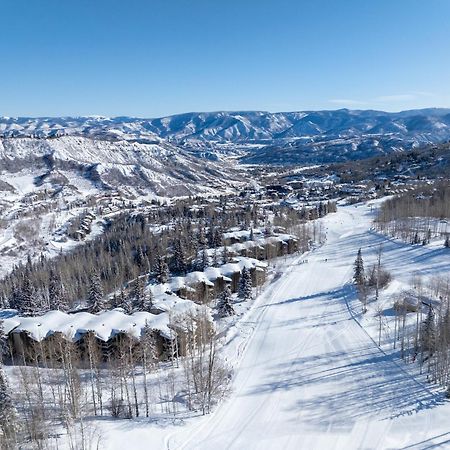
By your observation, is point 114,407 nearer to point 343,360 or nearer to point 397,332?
point 343,360

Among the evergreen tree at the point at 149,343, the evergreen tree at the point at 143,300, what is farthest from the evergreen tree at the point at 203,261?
the evergreen tree at the point at 149,343

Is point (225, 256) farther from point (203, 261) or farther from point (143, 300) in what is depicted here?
point (143, 300)

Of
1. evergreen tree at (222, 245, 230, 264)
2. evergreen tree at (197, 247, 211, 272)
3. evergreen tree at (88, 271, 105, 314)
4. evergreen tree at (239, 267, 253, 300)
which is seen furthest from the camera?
evergreen tree at (222, 245, 230, 264)

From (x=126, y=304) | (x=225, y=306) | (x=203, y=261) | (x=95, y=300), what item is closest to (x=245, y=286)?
(x=225, y=306)

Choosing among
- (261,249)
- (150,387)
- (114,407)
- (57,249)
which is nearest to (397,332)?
(150,387)

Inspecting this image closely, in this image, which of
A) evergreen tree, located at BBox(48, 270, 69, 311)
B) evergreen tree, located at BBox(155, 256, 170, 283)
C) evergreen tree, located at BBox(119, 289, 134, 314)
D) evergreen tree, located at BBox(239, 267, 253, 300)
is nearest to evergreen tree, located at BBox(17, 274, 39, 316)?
evergreen tree, located at BBox(48, 270, 69, 311)

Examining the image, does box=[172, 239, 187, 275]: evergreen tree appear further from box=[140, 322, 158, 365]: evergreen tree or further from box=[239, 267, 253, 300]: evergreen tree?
box=[140, 322, 158, 365]: evergreen tree

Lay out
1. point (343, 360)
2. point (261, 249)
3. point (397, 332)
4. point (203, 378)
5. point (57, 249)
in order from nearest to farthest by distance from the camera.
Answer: point (203, 378) < point (343, 360) < point (397, 332) < point (261, 249) < point (57, 249)
